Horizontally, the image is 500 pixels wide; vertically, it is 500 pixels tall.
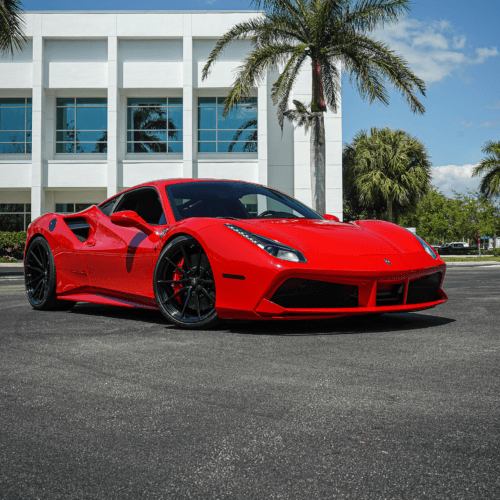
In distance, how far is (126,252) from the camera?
5215mm

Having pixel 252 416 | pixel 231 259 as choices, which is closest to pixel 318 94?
pixel 231 259

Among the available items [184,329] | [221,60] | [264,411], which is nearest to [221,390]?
[264,411]

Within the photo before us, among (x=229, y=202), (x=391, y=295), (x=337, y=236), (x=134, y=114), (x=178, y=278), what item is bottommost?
(x=391, y=295)

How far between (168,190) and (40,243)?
70.8 inches

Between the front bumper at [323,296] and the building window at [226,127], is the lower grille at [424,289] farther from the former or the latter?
the building window at [226,127]

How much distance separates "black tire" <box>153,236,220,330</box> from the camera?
4.52 metres

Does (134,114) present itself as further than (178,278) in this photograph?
Yes

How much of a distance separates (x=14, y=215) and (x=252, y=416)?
2972cm

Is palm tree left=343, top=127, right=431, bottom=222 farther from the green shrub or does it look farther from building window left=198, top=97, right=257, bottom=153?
the green shrub

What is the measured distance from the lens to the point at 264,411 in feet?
7.79

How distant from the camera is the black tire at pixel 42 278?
6.09m

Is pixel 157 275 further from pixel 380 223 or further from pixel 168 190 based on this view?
pixel 380 223

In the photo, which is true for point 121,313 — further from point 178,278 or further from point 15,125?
point 15,125

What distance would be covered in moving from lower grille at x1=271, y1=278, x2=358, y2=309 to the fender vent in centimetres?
255
